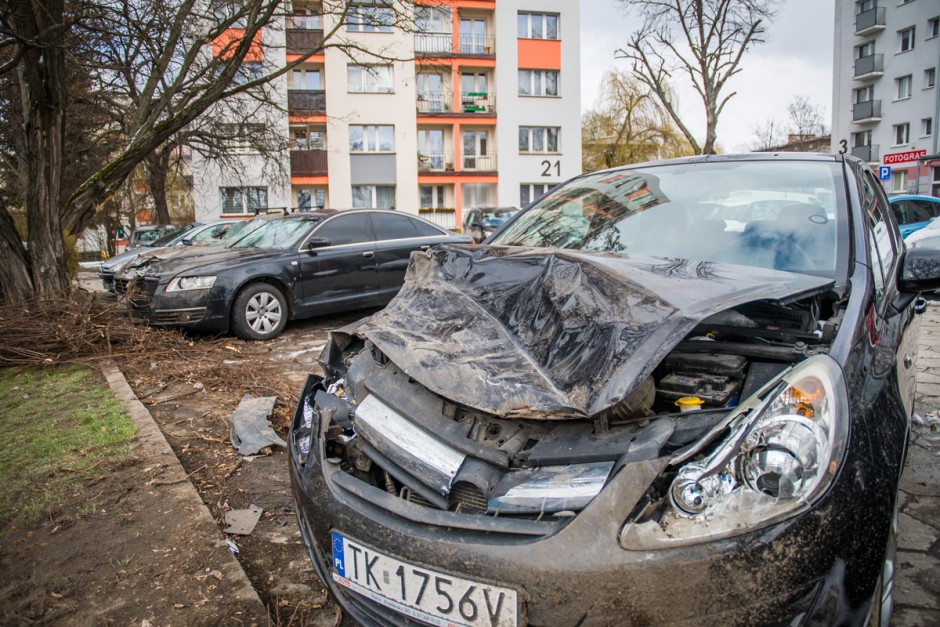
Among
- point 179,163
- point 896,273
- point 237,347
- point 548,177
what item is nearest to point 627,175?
point 896,273

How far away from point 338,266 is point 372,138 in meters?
25.4

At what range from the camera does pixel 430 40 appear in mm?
32469

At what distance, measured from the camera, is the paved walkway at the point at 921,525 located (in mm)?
2033

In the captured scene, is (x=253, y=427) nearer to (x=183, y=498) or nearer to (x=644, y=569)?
(x=183, y=498)

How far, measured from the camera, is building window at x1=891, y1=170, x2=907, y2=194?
Result: 118 ft

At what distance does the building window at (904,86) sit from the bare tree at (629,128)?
1634cm

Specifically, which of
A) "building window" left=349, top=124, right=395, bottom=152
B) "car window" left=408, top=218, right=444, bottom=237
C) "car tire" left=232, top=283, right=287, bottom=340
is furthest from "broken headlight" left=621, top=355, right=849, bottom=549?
"building window" left=349, top=124, right=395, bottom=152

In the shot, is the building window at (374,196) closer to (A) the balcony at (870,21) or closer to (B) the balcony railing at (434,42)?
(B) the balcony railing at (434,42)

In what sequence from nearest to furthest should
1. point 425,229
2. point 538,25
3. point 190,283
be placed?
point 190,283 < point 425,229 < point 538,25

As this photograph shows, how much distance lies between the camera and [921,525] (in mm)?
2562

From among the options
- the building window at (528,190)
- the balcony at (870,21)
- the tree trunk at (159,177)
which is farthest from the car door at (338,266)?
the balcony at (870,21)

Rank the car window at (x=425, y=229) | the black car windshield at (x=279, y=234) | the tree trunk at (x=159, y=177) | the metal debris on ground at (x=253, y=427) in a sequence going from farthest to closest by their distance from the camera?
1. the tree trunk at (x=159, y=177)
2. the car window at (x=425, y=229)
3. the black car windshield at (x=279, y=234)
4. the metal debris on ground at (x=253, y=427)

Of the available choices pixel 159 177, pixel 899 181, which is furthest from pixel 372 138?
pixel 899 181

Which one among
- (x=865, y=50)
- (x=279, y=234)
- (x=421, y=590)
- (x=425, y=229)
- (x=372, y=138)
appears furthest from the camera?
(x=865, y=50)
